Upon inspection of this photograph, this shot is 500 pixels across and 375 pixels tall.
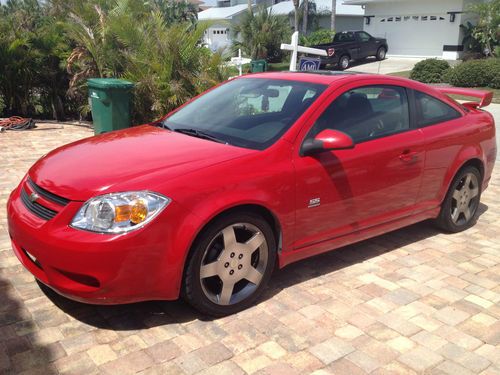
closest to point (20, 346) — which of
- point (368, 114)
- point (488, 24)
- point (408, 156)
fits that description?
point (368, 114)

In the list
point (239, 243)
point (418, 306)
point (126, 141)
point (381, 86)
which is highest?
point (381, 86)

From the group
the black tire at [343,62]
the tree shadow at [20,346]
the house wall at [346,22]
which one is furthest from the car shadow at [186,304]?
the house wall at [346,22]

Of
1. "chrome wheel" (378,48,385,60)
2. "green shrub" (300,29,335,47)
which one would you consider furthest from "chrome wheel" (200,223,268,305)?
"green shrub" (300,29,335,47)

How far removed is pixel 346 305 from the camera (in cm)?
371

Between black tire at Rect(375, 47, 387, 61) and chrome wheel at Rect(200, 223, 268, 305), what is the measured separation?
28.3 metres

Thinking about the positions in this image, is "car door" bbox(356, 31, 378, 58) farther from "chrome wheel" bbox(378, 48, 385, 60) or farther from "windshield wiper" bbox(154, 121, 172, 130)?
"windshield wiper" bbox(154, 121, 172, 130)

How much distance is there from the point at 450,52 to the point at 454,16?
1.89 meters

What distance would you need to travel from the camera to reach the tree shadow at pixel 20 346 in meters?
2.87

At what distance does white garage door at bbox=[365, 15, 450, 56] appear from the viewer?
96.6 ft

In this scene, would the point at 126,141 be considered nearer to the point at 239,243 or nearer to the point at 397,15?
the point at 239,243

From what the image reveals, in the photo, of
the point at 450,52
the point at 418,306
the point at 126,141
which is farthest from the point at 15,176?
the point at 450,52

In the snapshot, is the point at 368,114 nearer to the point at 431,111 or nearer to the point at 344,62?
the point at 431,111

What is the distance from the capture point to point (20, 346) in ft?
10.0

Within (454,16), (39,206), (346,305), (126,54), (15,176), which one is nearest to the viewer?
(39,206)
